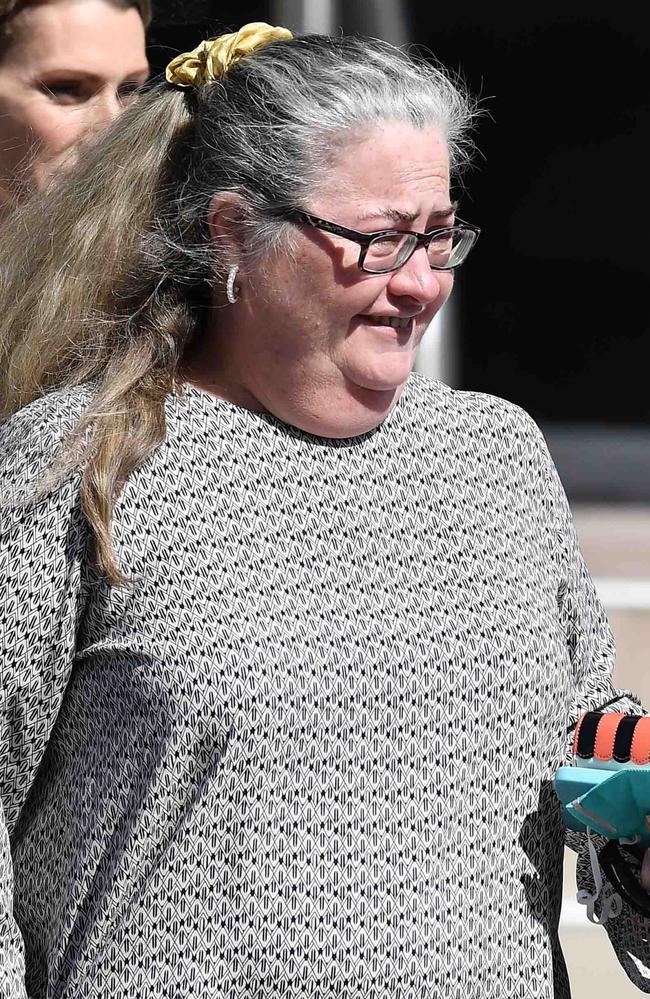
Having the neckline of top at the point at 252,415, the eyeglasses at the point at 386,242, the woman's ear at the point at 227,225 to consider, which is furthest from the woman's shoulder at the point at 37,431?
the eyeglasses at the point at 386,242

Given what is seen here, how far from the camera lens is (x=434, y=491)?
1.78 metres

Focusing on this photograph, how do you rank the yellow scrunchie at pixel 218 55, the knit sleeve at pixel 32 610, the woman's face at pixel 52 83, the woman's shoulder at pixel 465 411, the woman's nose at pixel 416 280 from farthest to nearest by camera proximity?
1. the woman's face at pixel 52 83
2. the woman's shoulder at pixel 465 411
3. the yellow scrunchie at pixel 218 55
4. the woman's nose at pixel 416 280
5. the knit sleeve at pixel 32 610

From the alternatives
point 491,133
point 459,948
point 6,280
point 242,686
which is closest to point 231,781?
point 242,686

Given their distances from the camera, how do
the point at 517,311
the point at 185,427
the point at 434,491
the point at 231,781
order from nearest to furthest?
the point at 231,781, the point at 185,427, the point at 434,491, the point at 517,311

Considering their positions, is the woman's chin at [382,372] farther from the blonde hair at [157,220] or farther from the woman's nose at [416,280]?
the blonde hair at [157,220]

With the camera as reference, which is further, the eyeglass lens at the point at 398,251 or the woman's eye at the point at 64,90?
the woman's eye at the point at 64,90

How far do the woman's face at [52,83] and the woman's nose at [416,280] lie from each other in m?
0.61

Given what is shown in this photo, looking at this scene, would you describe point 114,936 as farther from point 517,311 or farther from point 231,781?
point 517,311

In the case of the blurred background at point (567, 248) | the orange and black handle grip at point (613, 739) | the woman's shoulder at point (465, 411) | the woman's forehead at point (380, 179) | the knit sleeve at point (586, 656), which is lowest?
the blurred background at point (567, 248)

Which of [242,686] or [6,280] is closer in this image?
[242,686]

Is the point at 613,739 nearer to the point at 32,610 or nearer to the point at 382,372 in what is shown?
the point at 382,372

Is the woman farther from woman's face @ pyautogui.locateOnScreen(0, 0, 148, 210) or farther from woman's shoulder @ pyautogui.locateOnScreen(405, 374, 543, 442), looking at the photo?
woman's face @ pyautogui.locateOnScreen(0, 0, 148, 210)

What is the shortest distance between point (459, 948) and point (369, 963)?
4.8 inches

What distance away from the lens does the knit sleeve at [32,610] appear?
4.92 feet
